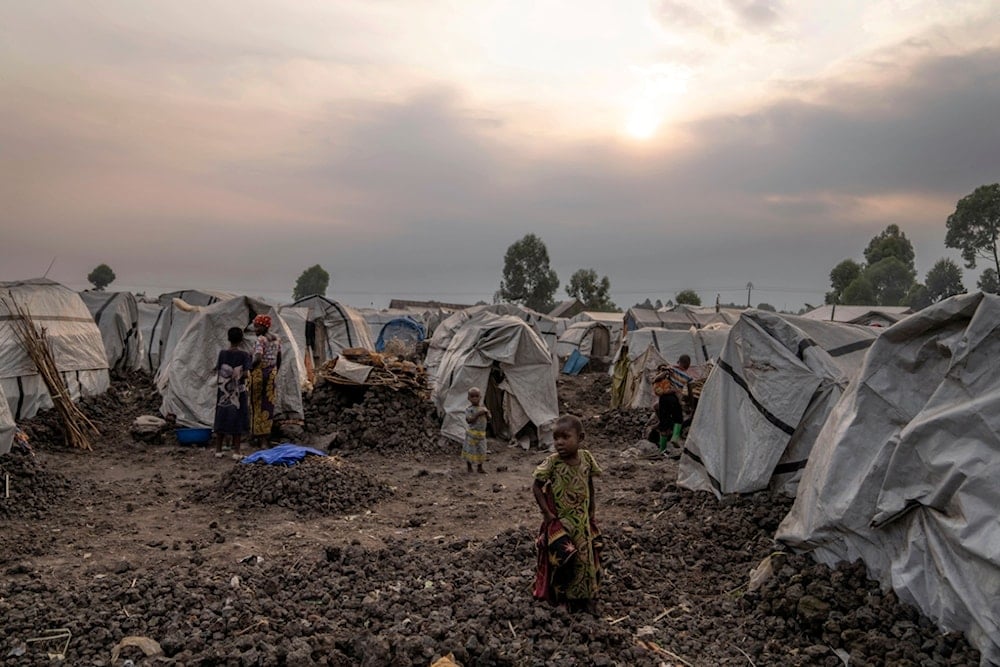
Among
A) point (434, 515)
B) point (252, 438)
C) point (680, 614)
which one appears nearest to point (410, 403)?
point (252, 438)

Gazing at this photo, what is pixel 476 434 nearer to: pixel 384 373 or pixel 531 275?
pixel 384 373

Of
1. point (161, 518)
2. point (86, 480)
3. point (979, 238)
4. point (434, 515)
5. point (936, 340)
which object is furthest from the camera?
point (979, 238)

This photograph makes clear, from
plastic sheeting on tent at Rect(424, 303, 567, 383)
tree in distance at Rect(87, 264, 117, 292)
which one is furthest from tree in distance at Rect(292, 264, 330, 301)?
plastic sheeting on tent at Rect(424, 303, 567, 383)

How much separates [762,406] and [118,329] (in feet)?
45.8

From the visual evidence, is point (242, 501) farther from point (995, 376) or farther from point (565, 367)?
point (565, 367)

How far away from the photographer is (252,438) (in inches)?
373

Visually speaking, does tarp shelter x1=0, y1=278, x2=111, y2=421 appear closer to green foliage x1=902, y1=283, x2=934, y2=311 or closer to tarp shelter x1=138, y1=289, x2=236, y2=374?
tarp shelter x1=138, y1=289, x2=236, y2=374

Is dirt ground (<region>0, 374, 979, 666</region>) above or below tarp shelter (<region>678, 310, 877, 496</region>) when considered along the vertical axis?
below

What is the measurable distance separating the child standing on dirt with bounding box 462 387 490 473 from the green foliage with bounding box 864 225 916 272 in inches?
2405

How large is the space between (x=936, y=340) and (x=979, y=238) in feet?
156

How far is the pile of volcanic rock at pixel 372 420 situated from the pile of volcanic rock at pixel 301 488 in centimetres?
251

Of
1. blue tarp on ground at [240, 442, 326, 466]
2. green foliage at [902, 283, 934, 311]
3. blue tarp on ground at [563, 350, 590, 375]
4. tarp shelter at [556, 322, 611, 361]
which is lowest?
blue tarp on ground at [563, 350, 590, 375]

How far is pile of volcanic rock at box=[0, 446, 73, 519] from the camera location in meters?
5.77

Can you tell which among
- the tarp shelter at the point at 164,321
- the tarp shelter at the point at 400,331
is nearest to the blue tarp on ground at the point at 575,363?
the tarp shelter at the point at 400,331
